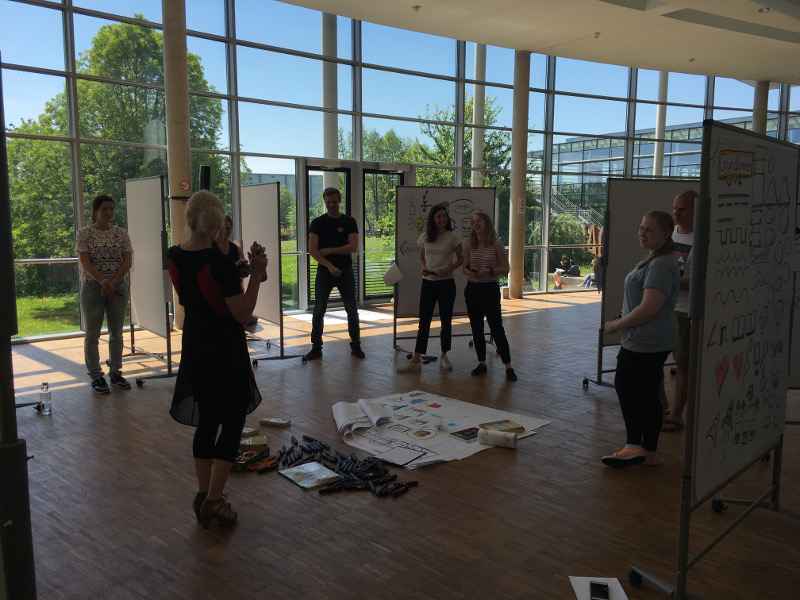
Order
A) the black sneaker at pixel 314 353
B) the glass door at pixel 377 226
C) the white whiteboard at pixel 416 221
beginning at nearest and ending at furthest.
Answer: the black sneaker at pixel 314 353 < the white whiteboard at pixel 416 221 < the glass door at pixel 377 226

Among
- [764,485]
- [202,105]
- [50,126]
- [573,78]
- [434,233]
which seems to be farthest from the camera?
[573,78]

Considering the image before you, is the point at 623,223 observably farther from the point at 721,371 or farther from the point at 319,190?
the point at 319,190

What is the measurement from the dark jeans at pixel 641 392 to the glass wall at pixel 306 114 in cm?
742

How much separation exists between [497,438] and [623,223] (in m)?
2.60

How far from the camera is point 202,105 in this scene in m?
9.42

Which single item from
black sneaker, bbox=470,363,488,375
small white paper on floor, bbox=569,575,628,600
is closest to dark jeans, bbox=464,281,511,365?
black sneaker, bbox=470,363,488,375

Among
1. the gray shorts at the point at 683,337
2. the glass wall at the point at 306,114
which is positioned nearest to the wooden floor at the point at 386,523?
the gray shorts at the point at 683,337

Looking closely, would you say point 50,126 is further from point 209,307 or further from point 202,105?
point 209,307

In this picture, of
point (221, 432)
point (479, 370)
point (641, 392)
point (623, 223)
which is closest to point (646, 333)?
point (641, 392)

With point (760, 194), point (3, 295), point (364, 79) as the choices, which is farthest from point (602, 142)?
point (3, 295)

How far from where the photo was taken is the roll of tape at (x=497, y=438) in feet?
14.0

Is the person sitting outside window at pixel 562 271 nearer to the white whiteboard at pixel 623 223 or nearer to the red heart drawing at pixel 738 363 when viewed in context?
the white whiteboard at pixel 623 223

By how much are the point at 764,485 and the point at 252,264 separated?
3.14m

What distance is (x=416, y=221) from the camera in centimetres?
722
